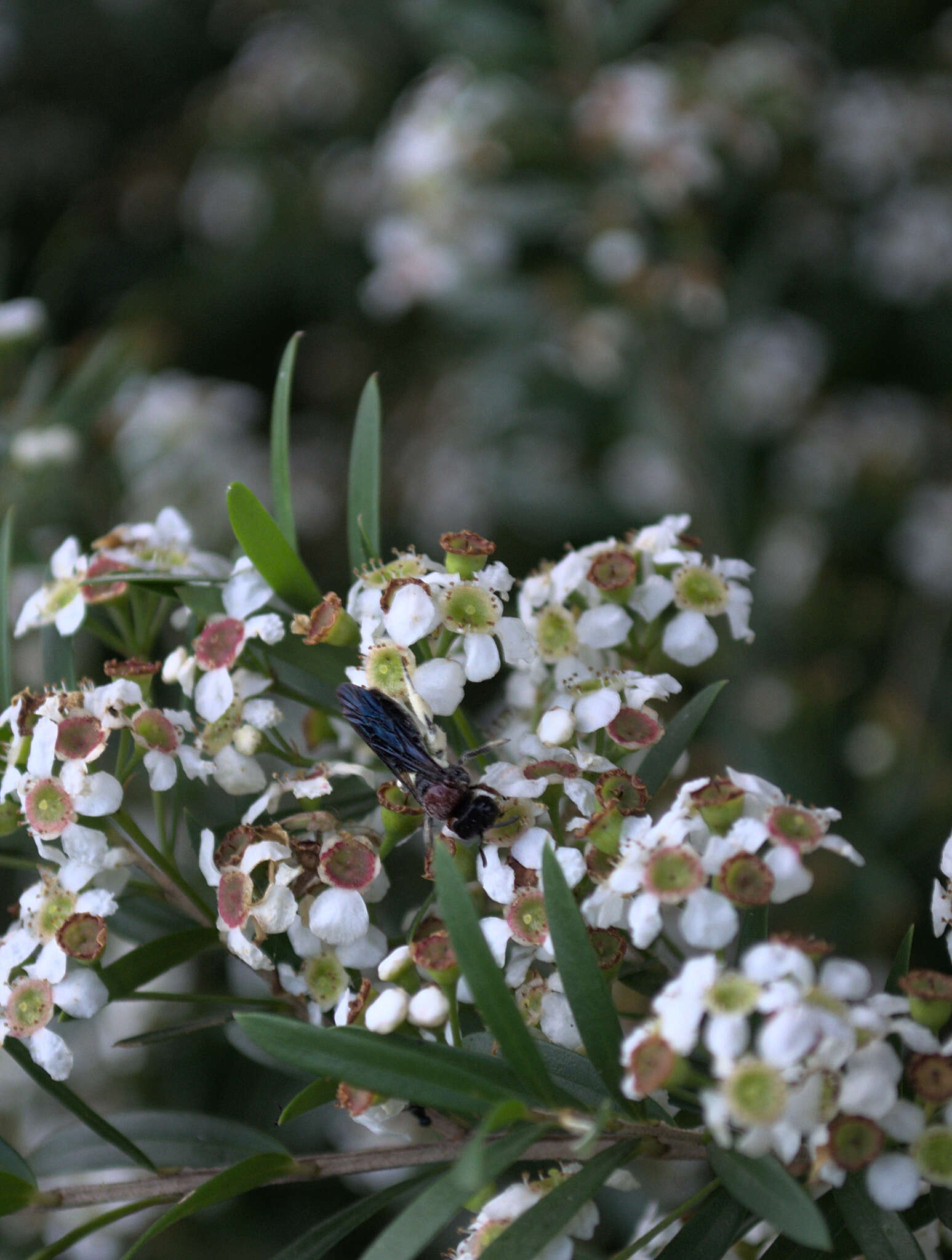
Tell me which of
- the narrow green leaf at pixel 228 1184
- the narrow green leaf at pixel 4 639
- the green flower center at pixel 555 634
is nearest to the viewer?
the narrow green leaf at pixel 228 1184

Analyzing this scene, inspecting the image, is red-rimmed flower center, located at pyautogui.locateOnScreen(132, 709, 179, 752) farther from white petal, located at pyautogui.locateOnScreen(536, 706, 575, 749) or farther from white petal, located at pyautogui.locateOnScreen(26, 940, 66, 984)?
white petal, located at pyautogui.locateOnScreen(536, 706, 575, 749)

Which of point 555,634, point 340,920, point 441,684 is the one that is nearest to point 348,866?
point 340,920

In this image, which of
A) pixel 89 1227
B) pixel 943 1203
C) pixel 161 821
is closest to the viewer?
pixel 943 1203

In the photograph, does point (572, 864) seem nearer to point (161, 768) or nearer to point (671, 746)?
point (671, 746)

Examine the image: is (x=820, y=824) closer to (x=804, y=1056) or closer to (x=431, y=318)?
(x=804, y=1056)

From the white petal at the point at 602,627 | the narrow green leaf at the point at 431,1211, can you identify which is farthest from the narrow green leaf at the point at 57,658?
the narrow green leaf at the point at 431,1211

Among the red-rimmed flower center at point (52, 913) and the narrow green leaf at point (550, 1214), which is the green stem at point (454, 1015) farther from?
the red-rimmed flower center at point (52, 913)
